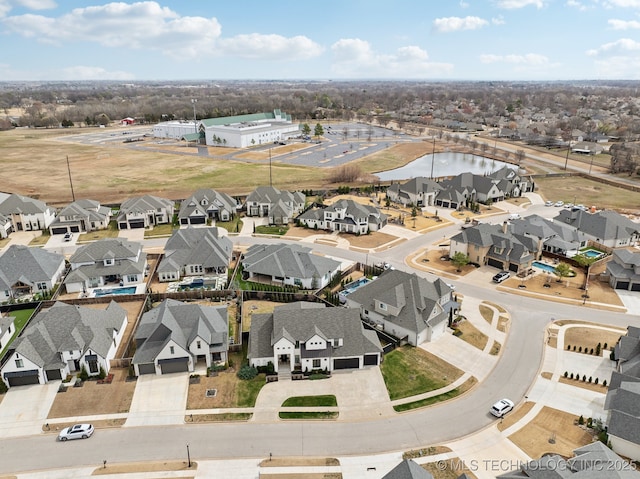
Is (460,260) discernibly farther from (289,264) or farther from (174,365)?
(174,365)

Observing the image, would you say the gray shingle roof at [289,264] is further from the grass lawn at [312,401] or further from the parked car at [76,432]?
the parked car at [76,432]

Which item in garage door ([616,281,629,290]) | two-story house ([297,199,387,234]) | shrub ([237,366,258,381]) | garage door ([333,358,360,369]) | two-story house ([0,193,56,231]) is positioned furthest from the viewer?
two-story house ([0,193,56,231])

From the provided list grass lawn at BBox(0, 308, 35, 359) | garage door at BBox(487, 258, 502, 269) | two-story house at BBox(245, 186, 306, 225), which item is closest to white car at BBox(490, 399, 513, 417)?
garage door at BBox(487, 258, 502, 269)

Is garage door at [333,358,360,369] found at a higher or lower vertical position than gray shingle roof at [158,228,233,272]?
lower

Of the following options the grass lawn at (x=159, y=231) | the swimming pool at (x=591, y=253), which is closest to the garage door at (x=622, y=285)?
the swimming pool at (x=591, y=253)

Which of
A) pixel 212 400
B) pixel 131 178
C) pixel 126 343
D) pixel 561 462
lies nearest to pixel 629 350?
pixel 561 462

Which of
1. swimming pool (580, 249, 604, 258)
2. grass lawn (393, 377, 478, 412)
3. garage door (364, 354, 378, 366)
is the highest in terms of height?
swimming pool (580, 249, 604, 258)

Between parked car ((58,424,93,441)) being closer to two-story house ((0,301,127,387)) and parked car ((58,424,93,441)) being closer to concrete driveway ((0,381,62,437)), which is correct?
concrete driveway ((0,381,62,437))
